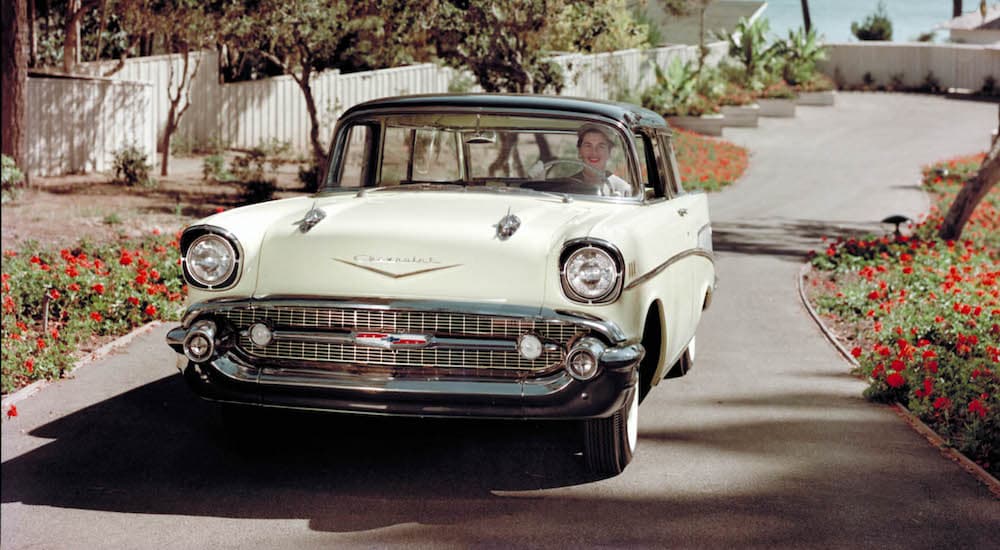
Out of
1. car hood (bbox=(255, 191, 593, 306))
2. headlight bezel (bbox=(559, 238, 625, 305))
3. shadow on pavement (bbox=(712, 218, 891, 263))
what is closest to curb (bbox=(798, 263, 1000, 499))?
headlight bezel (bbox=(559, 238, 625, 305))

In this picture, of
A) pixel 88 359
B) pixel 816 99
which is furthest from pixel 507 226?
pixel 816 99

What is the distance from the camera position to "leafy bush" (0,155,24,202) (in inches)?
572

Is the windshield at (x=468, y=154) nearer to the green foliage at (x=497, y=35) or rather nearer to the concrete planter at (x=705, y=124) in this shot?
the green foliage at (x=497, y=35)

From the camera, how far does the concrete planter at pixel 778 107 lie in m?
36.0

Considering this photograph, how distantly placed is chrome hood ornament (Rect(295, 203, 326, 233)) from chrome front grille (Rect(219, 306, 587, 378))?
38 centimetres

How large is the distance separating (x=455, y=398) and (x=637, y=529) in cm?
91

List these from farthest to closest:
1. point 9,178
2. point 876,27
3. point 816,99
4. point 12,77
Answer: point 876,27
point 816,99
point 12,77
point 9,178

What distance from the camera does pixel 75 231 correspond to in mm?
13195

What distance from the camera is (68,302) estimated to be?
30.3 feet

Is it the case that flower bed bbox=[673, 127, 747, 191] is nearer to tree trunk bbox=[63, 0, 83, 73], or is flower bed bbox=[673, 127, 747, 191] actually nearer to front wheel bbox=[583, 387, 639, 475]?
tree trunk bbox=[63, 0, 83, 73]

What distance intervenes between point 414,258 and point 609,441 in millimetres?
1242

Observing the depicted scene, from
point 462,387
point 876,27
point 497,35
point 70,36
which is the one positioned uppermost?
point 876,27

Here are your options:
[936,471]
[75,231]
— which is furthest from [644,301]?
[75,231]

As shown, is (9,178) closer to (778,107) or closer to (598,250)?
(598,250)
